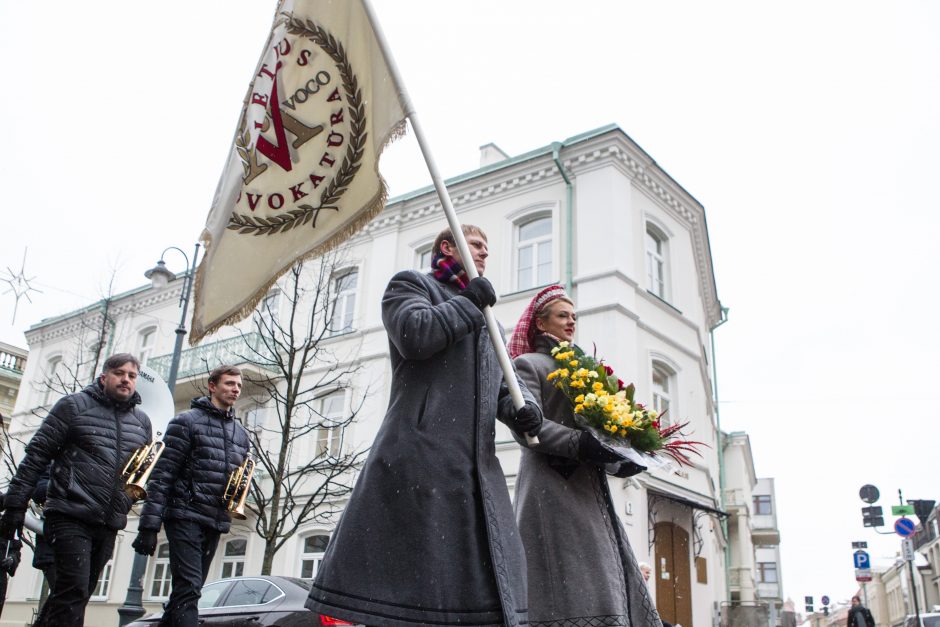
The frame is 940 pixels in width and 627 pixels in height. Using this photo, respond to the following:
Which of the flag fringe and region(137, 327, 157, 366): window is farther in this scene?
region(137, 327, 157, 366): window

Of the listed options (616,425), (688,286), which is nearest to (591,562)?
(616,425)

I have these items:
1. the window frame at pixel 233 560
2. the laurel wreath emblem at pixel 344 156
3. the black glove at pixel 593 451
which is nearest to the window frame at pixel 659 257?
the window frame at pixel 233 560

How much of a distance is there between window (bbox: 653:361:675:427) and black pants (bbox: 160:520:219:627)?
14.6 meters

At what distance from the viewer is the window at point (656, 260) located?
64.2 feet

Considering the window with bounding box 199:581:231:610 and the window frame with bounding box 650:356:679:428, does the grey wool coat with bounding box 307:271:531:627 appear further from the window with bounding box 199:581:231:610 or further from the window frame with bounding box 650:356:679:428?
the window frame with bounding box 650:356:679:428

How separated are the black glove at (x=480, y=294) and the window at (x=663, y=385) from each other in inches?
632

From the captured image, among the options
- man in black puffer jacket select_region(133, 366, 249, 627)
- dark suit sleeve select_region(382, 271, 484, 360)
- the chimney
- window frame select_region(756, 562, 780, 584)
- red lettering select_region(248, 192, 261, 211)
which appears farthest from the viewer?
window frame select_region(756, 562, 780, 584)

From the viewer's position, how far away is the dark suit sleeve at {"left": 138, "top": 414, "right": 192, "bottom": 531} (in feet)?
16.0

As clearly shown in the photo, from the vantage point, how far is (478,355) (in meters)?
3.11

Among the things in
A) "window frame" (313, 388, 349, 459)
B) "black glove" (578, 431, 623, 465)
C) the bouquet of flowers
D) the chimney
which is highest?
the chimney

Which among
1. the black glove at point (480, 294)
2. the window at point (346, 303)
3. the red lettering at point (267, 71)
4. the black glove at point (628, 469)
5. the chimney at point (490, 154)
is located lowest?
the black glove at point (628, 469)

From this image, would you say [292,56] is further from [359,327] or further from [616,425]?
[359,327]

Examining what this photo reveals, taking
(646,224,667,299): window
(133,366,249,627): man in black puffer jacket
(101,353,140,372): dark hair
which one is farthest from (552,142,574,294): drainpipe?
(101,353,140,372): dark hair

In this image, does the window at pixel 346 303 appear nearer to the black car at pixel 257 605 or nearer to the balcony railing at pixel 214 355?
the balcony railing at pixel 214 355
